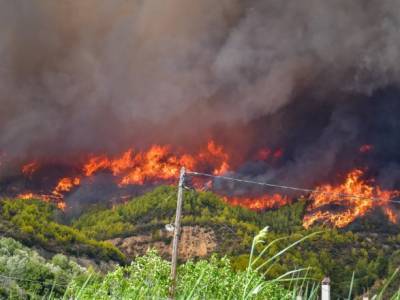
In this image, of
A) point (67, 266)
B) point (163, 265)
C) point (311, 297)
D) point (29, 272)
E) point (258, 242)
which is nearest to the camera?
point (258, 242)

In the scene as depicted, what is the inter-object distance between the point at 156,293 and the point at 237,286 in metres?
0.49

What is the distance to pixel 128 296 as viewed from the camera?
3854mm

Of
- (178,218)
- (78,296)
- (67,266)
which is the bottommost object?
(78,296)

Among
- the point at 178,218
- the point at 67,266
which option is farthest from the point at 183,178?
the point at 67,266

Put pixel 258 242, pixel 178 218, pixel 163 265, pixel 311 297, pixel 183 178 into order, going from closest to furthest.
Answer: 1. pixel 258 242
2. pixel 311 297
3. pixel 178 218
4. pixel 183 178
5. pixel 163 265

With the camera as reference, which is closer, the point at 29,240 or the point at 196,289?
the point at 196,289

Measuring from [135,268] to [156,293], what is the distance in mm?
65224

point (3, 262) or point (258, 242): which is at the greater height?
point (3, 262)

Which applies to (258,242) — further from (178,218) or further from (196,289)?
(178,218)

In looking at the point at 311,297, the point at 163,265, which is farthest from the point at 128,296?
the point at 163,265

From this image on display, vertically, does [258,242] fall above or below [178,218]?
below

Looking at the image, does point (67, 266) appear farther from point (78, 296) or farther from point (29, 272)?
point (78, 296)

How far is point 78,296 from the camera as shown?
353 cm

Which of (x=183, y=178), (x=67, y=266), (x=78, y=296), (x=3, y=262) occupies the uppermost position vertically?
(x=67, y=266)
